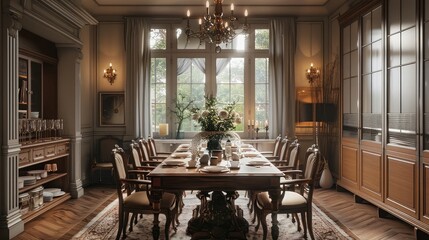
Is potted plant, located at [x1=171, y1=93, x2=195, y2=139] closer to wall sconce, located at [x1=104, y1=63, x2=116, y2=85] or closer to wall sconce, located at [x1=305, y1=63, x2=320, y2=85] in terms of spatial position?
wall sconce, located at [x1=104, y1=63, x2=116, y2=85]

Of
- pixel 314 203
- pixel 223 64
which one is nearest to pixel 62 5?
pixel 223 64

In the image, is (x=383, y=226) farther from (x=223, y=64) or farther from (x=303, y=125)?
(x=223, y=64)

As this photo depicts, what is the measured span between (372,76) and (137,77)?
361cm

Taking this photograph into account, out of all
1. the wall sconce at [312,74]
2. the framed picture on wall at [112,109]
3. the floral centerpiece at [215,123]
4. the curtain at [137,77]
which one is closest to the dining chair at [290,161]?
the floral centerpiece at [215,123]

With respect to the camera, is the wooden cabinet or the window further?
the window

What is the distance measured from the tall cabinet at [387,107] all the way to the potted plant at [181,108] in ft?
8.28

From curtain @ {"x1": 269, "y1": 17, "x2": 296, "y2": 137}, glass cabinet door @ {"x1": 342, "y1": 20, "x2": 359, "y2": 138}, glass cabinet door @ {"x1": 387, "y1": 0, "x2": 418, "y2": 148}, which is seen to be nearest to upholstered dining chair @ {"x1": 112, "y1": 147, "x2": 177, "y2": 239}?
glass cabinet door @ {"x1": 387, "y1": 0, "x2": 418, "y2": 148}

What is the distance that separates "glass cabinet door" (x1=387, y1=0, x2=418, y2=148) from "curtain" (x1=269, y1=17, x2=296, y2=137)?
2.23 meters

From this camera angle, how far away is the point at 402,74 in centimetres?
372

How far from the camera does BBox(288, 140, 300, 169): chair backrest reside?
149 inches

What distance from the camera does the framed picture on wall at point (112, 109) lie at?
6301 millimetres

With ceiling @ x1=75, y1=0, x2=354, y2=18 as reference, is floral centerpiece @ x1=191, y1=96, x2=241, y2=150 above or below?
below

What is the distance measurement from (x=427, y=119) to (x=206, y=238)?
2.21 metres

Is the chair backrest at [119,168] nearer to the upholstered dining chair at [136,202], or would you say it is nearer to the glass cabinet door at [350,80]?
the upholstered dining chair at [136,202]
